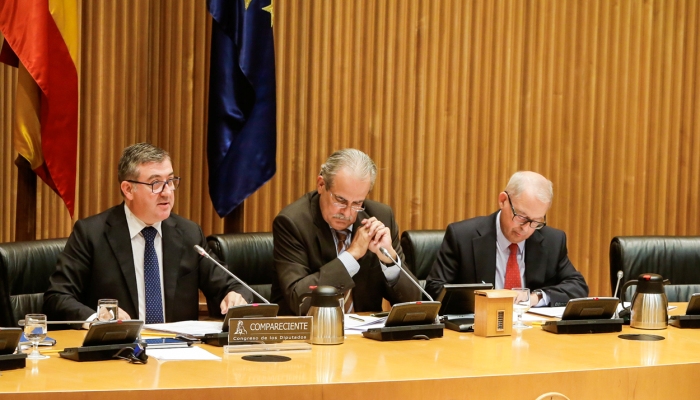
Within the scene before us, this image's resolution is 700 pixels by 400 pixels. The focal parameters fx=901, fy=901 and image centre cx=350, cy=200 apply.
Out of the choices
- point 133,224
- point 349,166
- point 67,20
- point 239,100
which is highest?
point 67,20

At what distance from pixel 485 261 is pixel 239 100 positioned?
5.03 feet

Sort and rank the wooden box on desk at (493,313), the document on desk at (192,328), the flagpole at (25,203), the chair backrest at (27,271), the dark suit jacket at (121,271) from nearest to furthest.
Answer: the document on desk at (192,328) → the wooden box on desk at (493,313) → the chair backrest at (27,271) → the dark suit jacket at (121,271) → the flagpole at (25,203)

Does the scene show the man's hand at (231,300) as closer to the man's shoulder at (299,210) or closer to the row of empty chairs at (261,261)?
the row of empty chairs at (261,261)

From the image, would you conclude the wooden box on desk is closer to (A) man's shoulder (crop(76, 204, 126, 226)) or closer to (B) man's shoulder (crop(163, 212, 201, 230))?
(B) man's shoulder (crop(163, 212, 201, 230))

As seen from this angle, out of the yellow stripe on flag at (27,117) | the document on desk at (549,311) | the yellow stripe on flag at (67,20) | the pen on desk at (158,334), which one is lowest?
the pen on desk at (158,334)

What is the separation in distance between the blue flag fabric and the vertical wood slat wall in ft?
1.78

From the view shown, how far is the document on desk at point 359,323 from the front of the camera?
124 inches

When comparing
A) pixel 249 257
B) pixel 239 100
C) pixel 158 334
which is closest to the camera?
pixel 158 334

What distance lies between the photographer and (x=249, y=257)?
153 inches

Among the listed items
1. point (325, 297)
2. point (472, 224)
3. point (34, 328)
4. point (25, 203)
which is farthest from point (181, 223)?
point (472, 224)

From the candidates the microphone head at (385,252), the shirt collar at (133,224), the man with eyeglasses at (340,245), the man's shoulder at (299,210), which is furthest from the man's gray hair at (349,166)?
the shirt collar at (133,224)

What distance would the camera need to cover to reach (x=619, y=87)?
5848mm

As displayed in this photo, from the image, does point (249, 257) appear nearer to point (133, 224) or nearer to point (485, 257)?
point (133, 224)

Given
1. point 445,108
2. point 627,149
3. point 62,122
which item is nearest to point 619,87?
point 627,149
